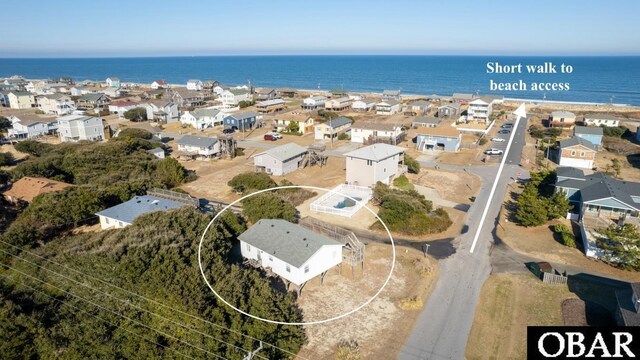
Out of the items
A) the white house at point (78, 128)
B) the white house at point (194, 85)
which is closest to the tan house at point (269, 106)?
the white house at point (78, 128)

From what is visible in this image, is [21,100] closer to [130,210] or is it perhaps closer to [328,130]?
[328,130]

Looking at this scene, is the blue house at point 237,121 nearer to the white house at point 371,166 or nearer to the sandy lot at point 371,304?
the white house at point 371,166

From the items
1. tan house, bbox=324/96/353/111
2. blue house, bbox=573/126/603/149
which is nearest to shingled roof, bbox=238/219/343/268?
blue house, bbox=573/126/603/149

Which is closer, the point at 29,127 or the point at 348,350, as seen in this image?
the point at 348,350

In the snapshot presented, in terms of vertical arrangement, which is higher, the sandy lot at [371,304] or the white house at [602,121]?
the white house at [602,121]

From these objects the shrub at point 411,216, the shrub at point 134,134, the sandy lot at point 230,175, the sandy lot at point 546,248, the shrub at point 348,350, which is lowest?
the sandy lot at point 230,175

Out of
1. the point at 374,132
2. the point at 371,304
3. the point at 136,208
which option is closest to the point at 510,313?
the point at 371,304

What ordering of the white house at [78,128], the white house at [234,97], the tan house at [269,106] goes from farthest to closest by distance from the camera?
the white house at [234,97], the tan house at [269,106], the white house at [78,128]
